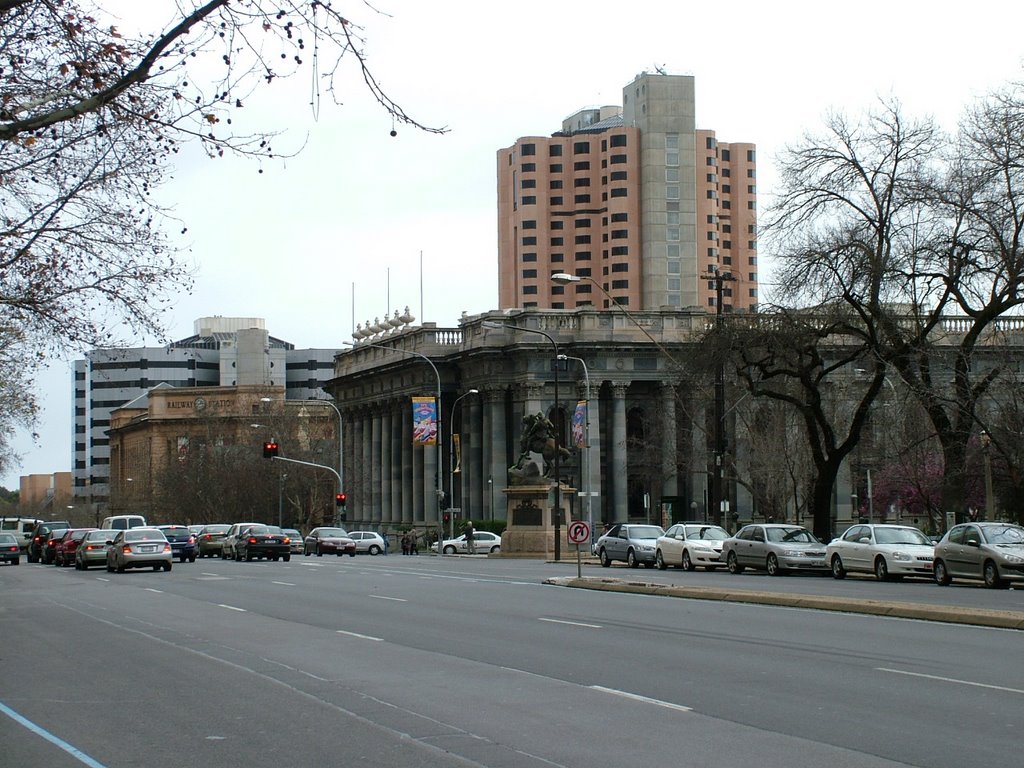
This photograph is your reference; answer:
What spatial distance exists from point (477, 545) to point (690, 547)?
34542 mm

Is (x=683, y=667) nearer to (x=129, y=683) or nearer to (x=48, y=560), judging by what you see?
(x=129, y=683)

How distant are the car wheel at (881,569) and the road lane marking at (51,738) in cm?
2456

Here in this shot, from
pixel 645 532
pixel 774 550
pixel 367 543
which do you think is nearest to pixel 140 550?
pixel 645 532

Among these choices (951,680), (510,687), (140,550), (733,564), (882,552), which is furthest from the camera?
(140,550)

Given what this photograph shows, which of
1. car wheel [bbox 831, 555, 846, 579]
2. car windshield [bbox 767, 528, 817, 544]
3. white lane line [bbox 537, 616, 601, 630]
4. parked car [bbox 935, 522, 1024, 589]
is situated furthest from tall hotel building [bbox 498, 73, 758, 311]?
white lane line [bbox 537, 616, 601, 630]

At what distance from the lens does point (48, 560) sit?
63.9 m

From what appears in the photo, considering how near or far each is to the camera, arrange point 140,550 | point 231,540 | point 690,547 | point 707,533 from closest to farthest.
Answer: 1. point 690,547
2. point 707,533
3. point 140,550
4. point 231,540

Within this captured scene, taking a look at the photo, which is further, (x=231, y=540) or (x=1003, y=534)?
(x=231, y=540)

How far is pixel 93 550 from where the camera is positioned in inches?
1989

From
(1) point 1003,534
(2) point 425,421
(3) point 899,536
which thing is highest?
(2) point 425,421

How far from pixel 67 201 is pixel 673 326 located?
7119cm

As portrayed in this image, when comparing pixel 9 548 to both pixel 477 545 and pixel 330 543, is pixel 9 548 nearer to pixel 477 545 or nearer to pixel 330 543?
pixel 330 543

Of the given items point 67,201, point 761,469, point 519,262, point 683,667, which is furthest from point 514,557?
point 519,262

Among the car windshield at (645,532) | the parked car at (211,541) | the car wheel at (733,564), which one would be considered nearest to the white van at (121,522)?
the parked car at (211,541)
